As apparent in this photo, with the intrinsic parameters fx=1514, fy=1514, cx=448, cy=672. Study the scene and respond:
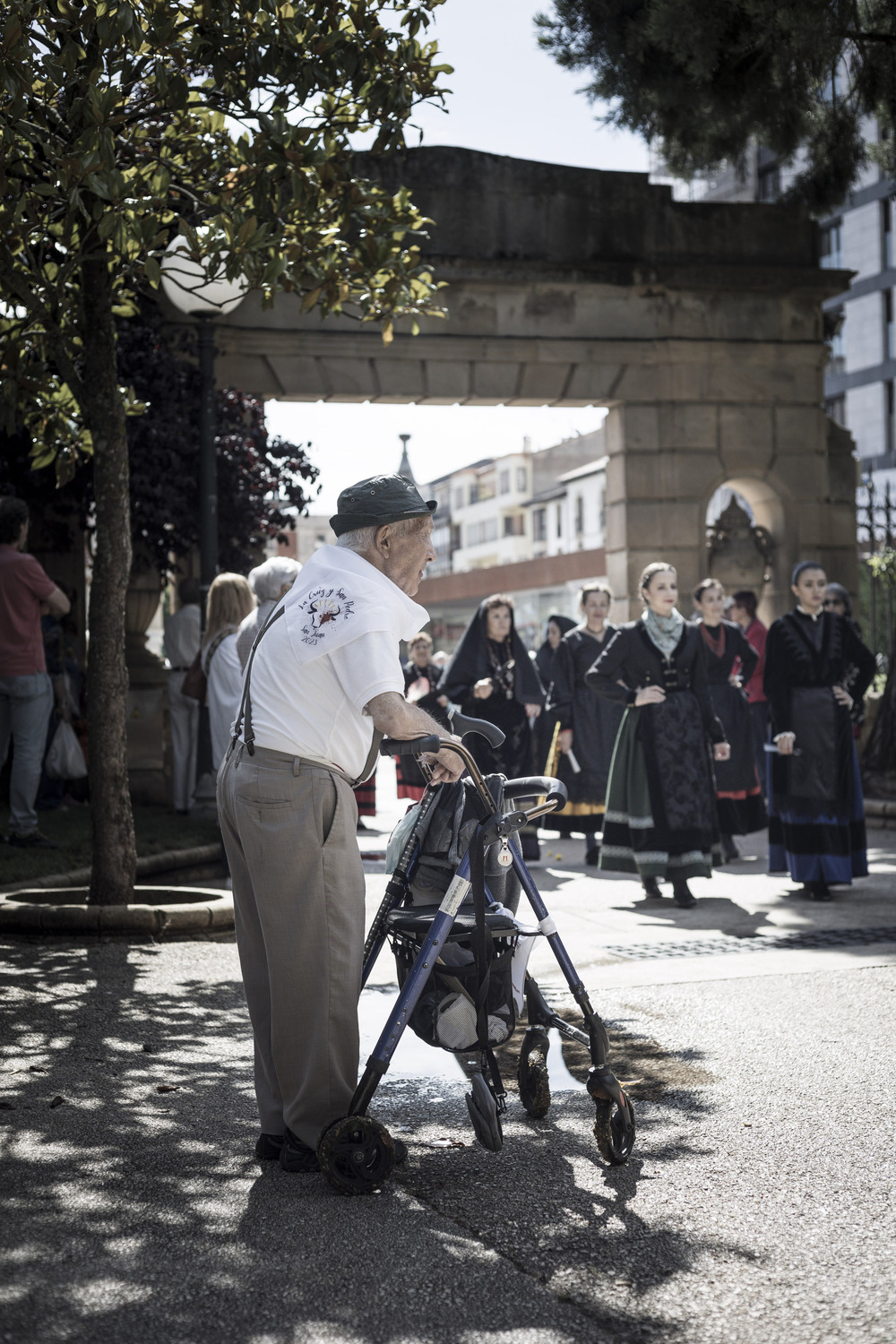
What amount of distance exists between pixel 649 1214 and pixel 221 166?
5.82 meters

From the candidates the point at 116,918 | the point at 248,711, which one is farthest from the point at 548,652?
the point at 248,711

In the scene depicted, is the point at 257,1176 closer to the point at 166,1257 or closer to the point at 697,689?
the point at 166,1257

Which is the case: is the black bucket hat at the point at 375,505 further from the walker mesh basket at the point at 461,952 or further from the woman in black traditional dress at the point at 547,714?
the woman in black traditional dress at the point at 547,714

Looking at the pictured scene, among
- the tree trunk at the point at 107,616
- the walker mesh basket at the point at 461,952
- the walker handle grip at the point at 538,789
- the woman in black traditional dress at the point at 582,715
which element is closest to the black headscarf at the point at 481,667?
the woman in black traditional dress at the point at 582,715

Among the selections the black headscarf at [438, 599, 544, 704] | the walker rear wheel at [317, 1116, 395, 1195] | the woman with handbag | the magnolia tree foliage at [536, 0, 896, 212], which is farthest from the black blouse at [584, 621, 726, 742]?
the walker rear wheel at [317, 1116, 395, 1195]

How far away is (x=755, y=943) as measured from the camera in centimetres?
736

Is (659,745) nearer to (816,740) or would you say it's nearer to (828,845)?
(816,740)

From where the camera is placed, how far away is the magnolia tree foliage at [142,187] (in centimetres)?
585

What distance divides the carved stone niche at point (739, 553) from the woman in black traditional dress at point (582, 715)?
14.3ft

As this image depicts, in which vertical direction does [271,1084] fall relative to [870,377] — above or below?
below

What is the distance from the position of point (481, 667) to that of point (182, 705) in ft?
8.92

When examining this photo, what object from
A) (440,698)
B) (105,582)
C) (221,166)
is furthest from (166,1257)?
(440,698)

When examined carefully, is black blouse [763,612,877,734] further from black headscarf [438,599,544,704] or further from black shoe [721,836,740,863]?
black headscarf [438,599,544,704]

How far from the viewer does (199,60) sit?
639 centimetres
